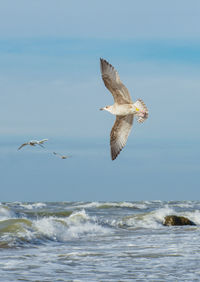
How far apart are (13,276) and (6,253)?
263cm

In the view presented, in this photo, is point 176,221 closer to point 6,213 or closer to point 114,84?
point 6,213

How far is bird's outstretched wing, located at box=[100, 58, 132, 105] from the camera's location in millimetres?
10664

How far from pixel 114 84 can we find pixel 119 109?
65cm

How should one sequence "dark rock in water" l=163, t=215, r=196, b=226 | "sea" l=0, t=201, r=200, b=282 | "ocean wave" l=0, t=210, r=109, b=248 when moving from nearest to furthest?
"sea" l=0, t=201, r=200, b=282 < "ocean wave" l=0, t=210, r=109, b=248 < "dark rock in water" l=163, t=215, r=196, b=226

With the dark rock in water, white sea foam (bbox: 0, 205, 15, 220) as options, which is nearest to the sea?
the dark rock in water

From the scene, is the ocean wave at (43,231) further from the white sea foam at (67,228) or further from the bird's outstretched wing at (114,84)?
the bird's outstretched wing at (114,84)

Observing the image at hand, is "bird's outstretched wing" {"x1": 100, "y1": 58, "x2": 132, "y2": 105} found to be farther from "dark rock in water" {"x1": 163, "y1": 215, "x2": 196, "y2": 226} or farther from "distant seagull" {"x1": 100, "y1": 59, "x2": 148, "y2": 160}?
"dark rock in water" {"x1": 163, "y1": 215, "x2": 196, "y2": 226}

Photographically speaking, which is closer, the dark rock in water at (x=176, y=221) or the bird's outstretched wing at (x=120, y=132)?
the bird's outstretched wing at (x=120, y=132)

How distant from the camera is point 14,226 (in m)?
15.7

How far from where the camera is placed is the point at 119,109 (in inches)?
449

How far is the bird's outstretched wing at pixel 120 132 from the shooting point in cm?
1245

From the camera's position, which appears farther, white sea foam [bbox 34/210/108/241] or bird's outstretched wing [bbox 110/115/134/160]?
white sea foam [bbox 34/210/108/241]

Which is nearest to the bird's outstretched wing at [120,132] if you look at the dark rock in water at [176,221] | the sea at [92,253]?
the sea at [92,253]

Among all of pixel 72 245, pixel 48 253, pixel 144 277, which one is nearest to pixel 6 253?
pixel 48 253
